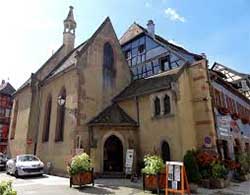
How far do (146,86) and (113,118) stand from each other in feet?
11.7

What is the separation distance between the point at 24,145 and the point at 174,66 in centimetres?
1490

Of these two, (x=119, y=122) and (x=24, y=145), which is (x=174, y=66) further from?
(x=24, y=145)

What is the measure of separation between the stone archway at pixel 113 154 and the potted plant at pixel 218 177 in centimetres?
616

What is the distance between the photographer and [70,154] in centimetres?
1616

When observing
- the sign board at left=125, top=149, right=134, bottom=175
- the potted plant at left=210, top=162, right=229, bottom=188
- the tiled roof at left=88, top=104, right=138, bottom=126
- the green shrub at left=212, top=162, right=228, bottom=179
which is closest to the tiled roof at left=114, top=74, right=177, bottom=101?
the tiled roof at left=88, top=104, right=138, bottom=126

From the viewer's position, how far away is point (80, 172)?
474 inches

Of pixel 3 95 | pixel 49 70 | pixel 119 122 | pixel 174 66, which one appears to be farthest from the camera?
pixel 3 95

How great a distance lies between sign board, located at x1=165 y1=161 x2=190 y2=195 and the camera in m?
9.10

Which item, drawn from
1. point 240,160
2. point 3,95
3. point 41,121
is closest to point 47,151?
point 41,121

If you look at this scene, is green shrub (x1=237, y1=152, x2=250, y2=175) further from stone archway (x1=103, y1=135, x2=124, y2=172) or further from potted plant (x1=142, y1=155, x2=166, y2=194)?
potted plant (x1=142, y1=155, x2=166, y2=194)

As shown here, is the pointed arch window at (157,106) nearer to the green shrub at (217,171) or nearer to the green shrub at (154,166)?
the green shrub at (217,171)

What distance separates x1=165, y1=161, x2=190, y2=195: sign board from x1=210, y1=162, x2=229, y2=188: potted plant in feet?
16.0

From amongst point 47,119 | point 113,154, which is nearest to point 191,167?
point 113,154

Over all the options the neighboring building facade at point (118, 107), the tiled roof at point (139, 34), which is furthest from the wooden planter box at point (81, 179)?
the tiled roof at point (139, 34)
